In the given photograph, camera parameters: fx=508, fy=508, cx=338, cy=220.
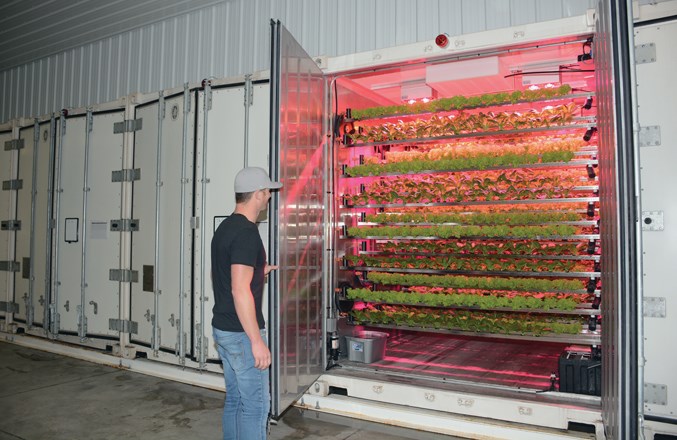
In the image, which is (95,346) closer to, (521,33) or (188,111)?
(188,111)

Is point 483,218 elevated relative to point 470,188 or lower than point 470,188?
lower

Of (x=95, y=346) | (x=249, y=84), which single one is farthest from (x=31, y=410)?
(x=249, y=84)

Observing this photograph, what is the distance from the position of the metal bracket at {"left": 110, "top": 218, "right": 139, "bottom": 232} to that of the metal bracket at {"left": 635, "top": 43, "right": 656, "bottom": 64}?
19.9 ft

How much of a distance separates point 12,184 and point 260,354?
7.77 m

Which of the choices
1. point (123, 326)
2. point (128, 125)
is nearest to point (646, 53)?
point (128, 125)

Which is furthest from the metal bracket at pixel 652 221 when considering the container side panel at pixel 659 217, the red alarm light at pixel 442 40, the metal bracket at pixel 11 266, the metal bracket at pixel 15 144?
the metal bracket at pixel 15 144

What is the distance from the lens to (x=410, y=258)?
6555 millimetres

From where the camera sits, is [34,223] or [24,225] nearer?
[34,223]

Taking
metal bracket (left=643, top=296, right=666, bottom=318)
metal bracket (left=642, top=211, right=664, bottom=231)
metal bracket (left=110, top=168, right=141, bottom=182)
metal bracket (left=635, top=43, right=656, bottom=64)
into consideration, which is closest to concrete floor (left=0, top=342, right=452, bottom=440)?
metal bracket (left=643, top=296, right=666, bottom=318)

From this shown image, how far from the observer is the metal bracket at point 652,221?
4.07 m

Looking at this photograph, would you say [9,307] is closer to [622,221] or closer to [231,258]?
[231,258]

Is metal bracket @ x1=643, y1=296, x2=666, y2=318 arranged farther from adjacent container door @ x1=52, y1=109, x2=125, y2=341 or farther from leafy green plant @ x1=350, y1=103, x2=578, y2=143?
adjacent container door @ x1=52, y1=109, x2=125, y2=341

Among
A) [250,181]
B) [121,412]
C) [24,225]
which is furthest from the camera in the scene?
[24,225]

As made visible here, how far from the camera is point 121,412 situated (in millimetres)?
5301
